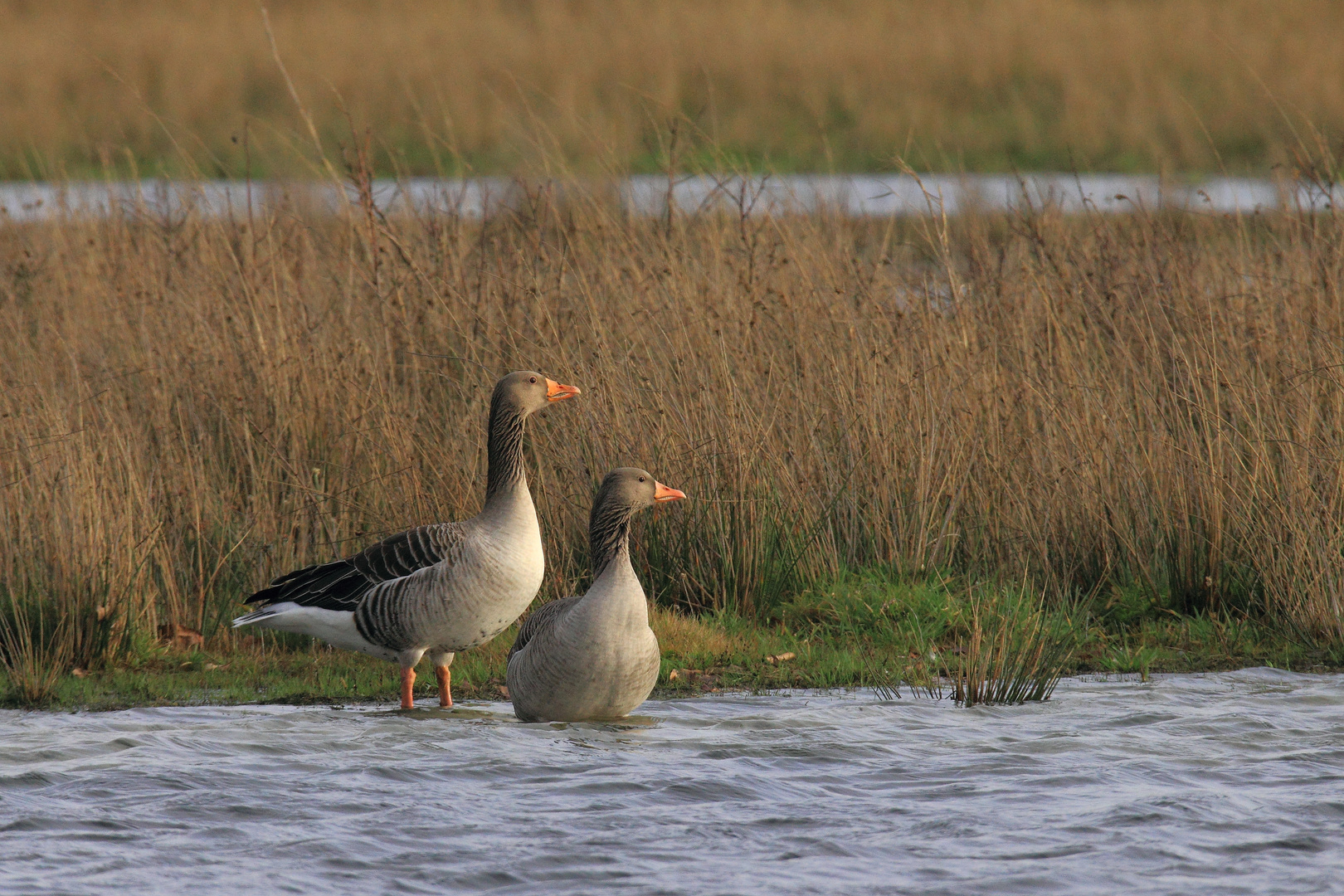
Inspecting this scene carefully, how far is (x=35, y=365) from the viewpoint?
9.99 m

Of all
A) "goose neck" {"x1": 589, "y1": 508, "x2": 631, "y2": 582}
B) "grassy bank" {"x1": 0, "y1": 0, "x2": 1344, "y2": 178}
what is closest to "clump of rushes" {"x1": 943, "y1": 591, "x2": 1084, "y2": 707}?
"goose neck" {"x1": 589, "y1": 508, "x2": 631, "y2": 582}

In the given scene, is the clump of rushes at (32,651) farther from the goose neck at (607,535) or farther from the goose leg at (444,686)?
the goose neck at (607,535)

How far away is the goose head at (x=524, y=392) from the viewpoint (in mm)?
7750

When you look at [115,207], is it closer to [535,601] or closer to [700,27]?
[535,601]

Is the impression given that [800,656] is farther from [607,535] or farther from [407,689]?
[407,689]

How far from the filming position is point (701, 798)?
5.89 metres

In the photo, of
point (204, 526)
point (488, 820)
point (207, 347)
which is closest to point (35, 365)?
point (207, 347)

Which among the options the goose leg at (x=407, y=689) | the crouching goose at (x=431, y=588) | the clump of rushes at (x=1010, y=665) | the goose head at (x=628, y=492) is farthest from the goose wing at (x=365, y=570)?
the clump of rushes at (x=1010, y=665)

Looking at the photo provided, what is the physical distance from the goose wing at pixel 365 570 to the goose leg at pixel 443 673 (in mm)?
448

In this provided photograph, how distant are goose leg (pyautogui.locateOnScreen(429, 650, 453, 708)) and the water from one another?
17 cm

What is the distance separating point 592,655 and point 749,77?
27.7 metres

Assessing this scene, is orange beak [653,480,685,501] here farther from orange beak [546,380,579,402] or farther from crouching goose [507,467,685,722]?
orange beak [546,380,579,402]

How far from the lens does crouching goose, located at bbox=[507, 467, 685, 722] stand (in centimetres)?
656

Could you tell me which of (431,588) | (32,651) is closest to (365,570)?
(431,588)
